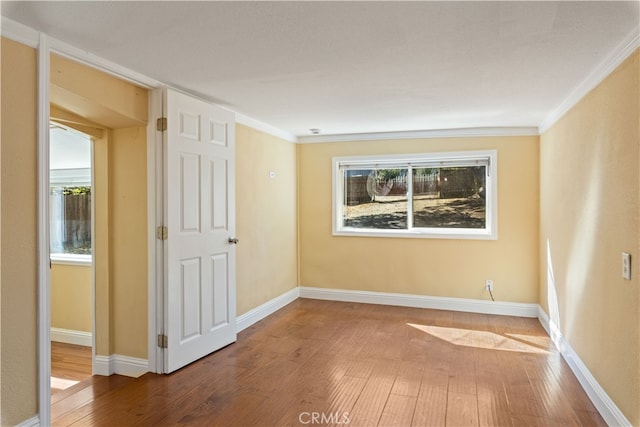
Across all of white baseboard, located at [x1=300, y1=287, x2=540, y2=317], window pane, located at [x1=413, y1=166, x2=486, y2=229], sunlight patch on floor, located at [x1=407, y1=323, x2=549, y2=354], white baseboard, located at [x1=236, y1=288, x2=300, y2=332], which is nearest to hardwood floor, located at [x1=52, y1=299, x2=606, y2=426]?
sunlight patch on floor, located at [x1=407, y1=323, x2=549, y2=354]

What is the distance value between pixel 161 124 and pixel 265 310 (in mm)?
2435

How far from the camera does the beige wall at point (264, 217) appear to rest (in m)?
4.03

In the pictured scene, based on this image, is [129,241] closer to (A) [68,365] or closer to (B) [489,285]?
(A) [68,365]

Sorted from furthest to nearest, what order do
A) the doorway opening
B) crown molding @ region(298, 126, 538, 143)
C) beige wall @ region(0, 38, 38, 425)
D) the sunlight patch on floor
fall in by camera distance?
1. crown molding @ region(298, 126, 538, 143)
2. the doorway opening
3. the sunlight patch on floor
4. beige wall @ region(0, 38, 38, 425)

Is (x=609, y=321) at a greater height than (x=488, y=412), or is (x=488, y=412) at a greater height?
(x=609, y=321)

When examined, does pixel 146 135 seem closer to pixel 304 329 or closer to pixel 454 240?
pixel 304 329

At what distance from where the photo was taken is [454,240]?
471cm

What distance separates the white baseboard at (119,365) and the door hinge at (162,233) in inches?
38.5

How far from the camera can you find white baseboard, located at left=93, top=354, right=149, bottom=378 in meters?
2.98

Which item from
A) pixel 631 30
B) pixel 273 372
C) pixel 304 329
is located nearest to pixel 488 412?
pixel 273 372

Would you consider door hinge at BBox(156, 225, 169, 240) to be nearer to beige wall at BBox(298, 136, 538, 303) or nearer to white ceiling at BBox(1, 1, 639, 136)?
white ceiling at BBox(1, 1, 639, 136)

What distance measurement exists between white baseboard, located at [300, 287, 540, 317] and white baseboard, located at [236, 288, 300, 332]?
0.27 metres

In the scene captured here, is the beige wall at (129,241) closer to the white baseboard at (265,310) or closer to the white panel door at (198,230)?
the white panel door at (198,230)

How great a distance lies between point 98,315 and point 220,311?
96 centimetres
